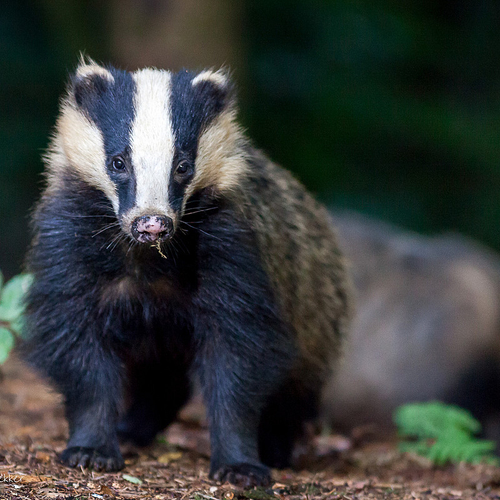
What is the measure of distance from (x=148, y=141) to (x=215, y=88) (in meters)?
0.57

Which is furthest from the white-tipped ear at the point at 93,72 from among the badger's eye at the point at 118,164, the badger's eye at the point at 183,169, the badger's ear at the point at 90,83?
the badger's eye at the point at 183,169

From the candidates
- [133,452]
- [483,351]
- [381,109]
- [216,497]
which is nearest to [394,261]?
[483,351]

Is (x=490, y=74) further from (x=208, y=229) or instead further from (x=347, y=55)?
(x=208, y=229)

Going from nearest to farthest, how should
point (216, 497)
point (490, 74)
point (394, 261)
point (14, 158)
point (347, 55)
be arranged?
point (216, 497), point (394, 261), point (14, 158), point (347, 55), point (490, 74)

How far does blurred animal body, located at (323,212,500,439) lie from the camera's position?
675 centimetres

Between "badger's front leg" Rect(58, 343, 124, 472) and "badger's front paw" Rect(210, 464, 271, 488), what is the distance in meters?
0.47

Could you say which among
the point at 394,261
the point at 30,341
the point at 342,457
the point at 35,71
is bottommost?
the point at 342,457

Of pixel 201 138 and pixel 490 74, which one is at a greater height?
pixel 490 74

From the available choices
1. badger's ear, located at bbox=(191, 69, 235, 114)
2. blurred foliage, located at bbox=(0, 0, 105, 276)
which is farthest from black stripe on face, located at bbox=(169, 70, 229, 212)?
blurred foliage, located at bbox=(0, 0, 105, 276)

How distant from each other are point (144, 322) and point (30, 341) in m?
0.57

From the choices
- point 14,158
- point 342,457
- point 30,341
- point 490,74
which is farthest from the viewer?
point 490,74

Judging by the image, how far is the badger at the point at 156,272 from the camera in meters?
3.46

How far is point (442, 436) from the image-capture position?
518 centimetres

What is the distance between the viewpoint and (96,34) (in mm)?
9070
